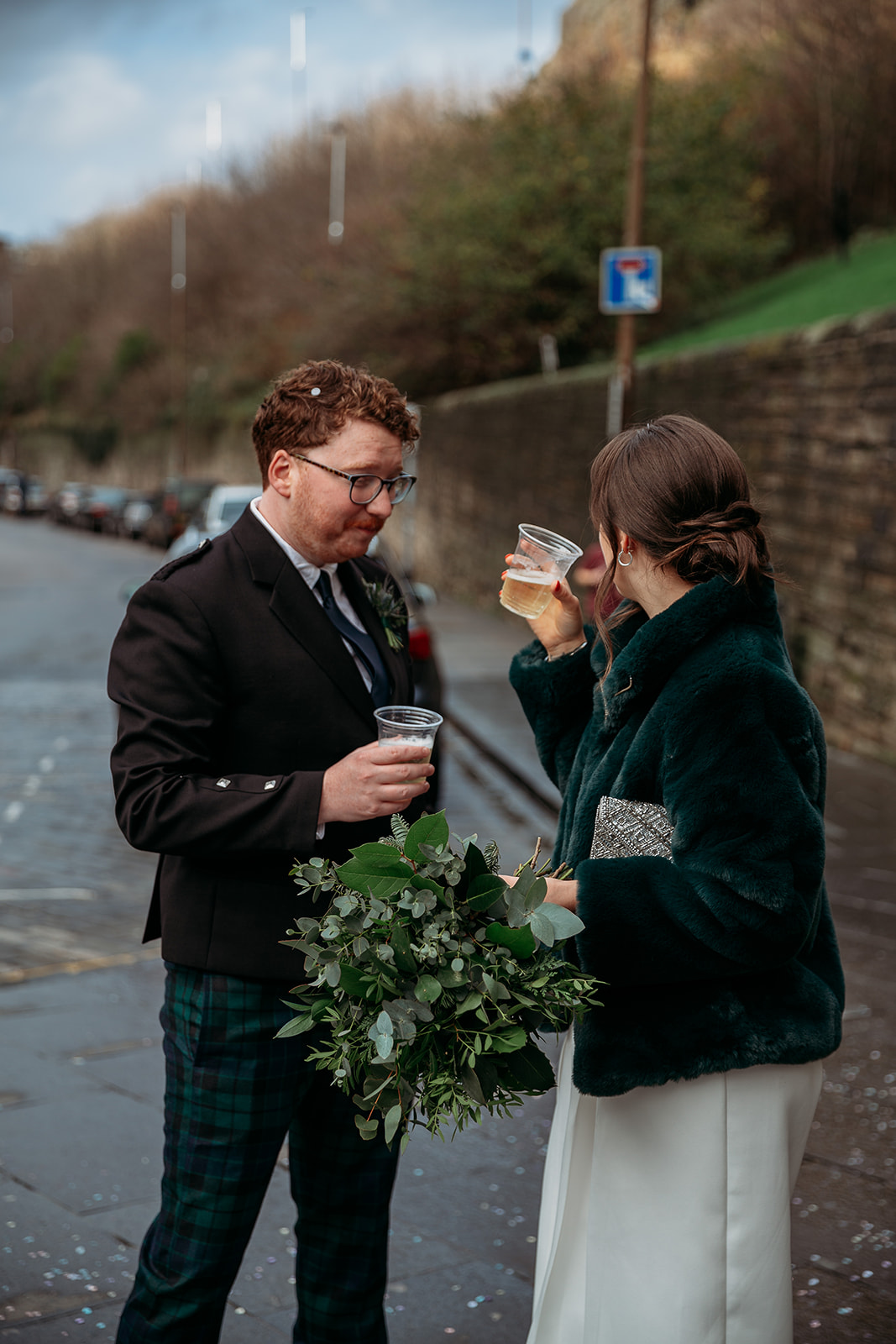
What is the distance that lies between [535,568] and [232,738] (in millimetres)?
610

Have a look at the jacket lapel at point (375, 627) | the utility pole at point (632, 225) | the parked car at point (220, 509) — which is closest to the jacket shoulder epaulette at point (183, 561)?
the jacket lapel at point (375, 627)

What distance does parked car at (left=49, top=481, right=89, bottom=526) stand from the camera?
47594 millimetres

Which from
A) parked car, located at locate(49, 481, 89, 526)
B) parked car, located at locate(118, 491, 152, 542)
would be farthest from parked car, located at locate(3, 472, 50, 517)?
parked car, located at locate(118, 491, 152, 542)

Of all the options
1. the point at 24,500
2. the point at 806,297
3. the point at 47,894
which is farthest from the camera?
the point at 24,500

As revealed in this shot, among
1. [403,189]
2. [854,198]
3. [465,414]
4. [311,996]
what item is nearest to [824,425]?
[311,996]

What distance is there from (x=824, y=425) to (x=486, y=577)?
451 inches

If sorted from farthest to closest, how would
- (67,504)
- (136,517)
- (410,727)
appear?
(67,504), (136,517), (410,727)

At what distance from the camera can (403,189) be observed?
40.5 meters

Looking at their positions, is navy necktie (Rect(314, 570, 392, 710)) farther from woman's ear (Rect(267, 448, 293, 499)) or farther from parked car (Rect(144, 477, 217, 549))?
parked car (Rect(144, 477, 217, 549))

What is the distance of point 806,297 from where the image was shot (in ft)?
57.1

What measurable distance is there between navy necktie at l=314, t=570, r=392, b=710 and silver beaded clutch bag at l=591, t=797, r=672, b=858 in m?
0.55


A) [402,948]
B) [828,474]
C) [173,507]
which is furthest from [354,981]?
[173,507]

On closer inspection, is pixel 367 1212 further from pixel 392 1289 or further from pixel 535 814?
pixel 535 814

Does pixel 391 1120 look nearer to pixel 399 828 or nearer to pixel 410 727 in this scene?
pixel 399 828
